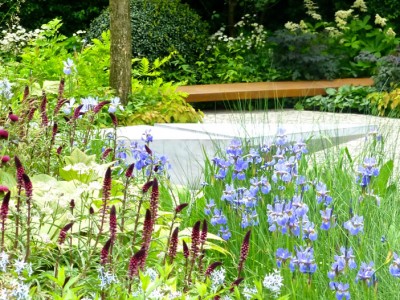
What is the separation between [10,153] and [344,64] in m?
9.45

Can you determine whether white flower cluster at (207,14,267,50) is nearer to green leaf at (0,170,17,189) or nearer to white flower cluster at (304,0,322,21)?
white flower cluster at (304,0,322,21)

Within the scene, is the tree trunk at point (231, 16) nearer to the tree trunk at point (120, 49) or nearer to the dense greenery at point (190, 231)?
the tree trunk at point (120, 49)

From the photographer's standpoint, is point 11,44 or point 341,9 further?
point 341,9

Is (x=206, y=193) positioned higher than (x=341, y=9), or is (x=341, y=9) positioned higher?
(x=341, y=9)

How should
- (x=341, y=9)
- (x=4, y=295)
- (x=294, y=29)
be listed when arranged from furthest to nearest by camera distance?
(x=341, y=9) → (x=294, y=29) → (x=4, y=295)

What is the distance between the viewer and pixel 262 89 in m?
10.5

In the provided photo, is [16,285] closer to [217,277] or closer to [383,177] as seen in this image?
[217,277]

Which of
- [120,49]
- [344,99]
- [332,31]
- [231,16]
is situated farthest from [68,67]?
[231,16]

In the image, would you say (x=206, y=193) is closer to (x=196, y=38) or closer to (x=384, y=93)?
(x=384, y=93)

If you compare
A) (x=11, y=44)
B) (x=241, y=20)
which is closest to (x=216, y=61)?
(x=241, y=20)

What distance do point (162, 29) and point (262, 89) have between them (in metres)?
2.10

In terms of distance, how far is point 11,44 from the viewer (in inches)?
434

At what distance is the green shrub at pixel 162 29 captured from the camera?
11.5 m

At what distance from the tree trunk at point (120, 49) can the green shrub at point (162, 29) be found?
3036 mm
